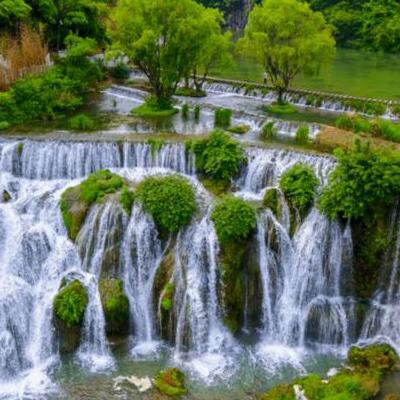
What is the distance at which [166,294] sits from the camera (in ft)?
49.7

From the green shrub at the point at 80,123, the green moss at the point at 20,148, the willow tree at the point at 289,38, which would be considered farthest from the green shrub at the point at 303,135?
the green moss at the point at 20,148

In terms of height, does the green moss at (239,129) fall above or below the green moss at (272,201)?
above

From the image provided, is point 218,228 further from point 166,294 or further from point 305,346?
point 305,346

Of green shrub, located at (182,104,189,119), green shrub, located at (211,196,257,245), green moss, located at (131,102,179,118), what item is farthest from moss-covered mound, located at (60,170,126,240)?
green shrub, located at (182,104,189,119)

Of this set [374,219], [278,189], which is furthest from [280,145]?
[374,219]

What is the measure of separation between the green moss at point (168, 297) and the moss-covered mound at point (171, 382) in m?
1.90

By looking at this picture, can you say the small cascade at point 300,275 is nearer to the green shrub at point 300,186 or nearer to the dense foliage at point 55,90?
the green shrub at point 300,186

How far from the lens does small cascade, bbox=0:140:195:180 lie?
1897cm

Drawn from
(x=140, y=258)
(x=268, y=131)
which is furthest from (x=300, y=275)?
(x=268, y=131)

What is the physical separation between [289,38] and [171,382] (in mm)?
19794

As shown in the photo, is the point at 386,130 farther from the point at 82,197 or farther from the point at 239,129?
the point at 82,197

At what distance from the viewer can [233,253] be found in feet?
50.4

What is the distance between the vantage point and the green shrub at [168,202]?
15508 millimetres

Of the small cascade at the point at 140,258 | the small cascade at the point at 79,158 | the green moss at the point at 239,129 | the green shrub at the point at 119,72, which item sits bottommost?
the small cascade at the point at 140,258
